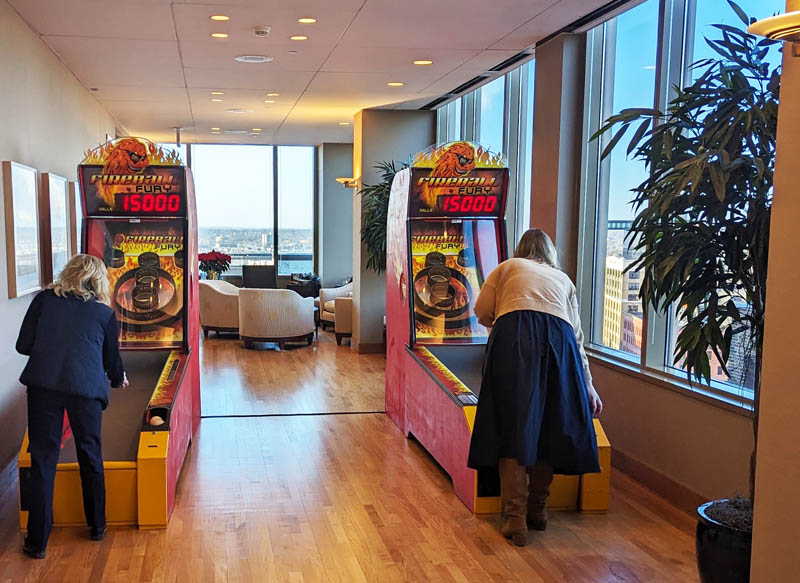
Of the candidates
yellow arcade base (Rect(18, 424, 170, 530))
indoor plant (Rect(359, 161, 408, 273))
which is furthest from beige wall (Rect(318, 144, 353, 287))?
yellow arcade base (Rect(18, 424, 170, 530))

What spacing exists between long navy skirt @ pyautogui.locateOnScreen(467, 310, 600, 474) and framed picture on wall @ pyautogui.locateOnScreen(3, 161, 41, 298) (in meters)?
2.95

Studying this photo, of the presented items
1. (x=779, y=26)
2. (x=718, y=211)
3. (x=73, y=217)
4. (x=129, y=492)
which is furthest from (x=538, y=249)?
(x=73, y=217)

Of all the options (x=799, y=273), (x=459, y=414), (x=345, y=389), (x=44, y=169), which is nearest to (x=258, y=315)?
(x=345, y=389)

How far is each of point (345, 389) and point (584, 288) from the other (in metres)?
2.84

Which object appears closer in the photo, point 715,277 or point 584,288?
point 715,277

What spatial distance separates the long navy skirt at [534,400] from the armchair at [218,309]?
7.28 meters

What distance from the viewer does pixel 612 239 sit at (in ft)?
17.7

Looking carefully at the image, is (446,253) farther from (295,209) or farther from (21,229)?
(295,209)

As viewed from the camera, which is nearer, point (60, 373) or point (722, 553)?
point (722, 553)

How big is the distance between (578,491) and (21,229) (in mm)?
3712

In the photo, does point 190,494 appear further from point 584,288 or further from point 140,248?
point 584,288

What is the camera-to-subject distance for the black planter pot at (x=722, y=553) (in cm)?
289

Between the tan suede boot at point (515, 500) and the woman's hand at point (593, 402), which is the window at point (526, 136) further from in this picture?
the tan suede boot at point (515, 500)

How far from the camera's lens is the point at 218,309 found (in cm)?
1070
